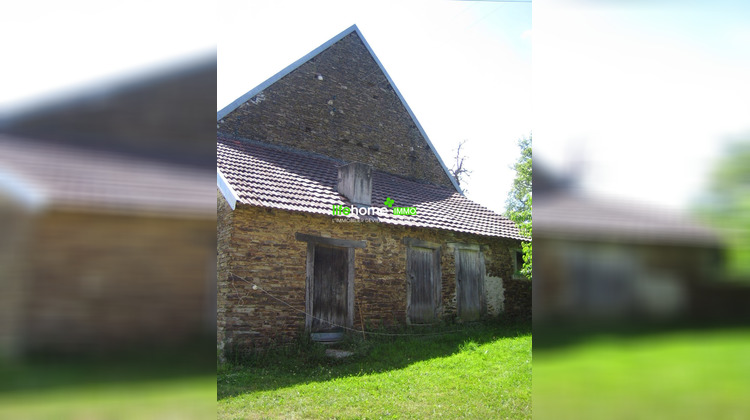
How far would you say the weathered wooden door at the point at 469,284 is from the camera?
307 inches

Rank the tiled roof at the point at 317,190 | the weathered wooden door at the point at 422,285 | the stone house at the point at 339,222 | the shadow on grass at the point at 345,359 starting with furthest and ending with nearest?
the weathered wooden door at the point at 422,285 < the tiled roof at the point at 317,190 < the stone house at the point at 339,222 < the shadow on grass at the point at 345,359

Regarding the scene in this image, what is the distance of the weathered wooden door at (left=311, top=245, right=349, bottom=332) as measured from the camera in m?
6.50

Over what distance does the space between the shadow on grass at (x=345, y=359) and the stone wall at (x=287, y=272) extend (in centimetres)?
26

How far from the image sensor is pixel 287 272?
621cm
